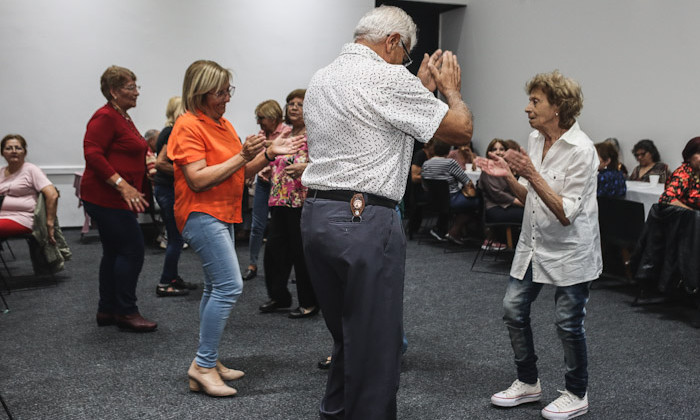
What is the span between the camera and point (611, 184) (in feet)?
17.1

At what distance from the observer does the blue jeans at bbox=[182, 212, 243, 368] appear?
2.82 metres

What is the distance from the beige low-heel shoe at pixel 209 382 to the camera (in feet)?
9.64

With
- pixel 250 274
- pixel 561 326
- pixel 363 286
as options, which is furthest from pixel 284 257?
pixel 363 286

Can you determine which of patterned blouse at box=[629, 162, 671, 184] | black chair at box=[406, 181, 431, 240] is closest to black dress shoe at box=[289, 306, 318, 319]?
black chair at box=[406, 181, 431, 240]

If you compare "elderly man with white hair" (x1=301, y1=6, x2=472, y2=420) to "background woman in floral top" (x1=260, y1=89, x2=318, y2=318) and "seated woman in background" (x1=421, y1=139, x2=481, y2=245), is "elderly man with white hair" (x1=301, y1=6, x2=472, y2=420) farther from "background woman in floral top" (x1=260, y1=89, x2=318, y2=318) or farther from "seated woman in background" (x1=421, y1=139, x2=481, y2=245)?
"seated woman in background" (x1=421, y1=139, x2=481, y2=245)

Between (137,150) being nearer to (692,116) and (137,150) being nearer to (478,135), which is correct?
(692,116)

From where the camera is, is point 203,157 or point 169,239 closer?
point 203,157

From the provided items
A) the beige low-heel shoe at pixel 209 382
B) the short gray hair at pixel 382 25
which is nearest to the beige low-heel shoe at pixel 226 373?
the beige low-heel shoe at pixel 209 382

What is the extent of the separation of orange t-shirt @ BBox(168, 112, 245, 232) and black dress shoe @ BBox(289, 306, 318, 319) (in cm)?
141

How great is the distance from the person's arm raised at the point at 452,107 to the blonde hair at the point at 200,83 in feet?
3.73

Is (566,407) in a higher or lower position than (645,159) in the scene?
lower

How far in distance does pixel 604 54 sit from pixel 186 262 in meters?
5.40

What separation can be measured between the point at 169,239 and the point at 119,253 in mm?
958

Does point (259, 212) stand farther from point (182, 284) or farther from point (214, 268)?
point (214, 268)
